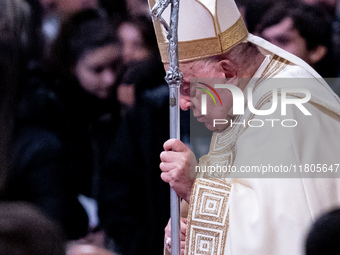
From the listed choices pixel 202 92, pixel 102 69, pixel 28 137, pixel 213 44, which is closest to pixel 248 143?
pixel 202 92

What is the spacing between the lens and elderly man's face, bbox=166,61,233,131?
9.91 feet

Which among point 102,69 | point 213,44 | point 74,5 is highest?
point 74,5

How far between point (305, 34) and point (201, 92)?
2.66 ft

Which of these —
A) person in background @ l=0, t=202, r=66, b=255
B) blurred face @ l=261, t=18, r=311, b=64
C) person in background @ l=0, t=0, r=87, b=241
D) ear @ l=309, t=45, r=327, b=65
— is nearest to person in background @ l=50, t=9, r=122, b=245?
person in background @ l=0, t=0, r=87, b=241

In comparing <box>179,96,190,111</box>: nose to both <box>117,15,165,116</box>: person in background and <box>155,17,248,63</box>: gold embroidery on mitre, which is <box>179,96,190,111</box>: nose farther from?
<box>117,15,165,116</box>: person in background

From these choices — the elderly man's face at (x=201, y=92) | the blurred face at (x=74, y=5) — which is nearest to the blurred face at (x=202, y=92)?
the elderly man's face at (x=201, y=92)

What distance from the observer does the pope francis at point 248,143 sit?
257 centimetres

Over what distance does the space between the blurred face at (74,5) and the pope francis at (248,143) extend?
1.60 feet

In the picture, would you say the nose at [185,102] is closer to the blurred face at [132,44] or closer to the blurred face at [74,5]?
the blurred face at [132,44]

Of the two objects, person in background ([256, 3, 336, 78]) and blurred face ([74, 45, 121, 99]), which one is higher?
person in background ([256, 3, 336, 78])

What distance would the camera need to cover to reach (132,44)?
3.44 meters

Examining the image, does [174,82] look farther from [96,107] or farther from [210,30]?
[96,107]

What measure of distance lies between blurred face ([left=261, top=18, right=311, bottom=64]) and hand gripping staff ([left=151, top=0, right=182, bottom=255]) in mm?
786

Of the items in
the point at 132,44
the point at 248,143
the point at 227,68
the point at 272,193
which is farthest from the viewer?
the point at 132,44
